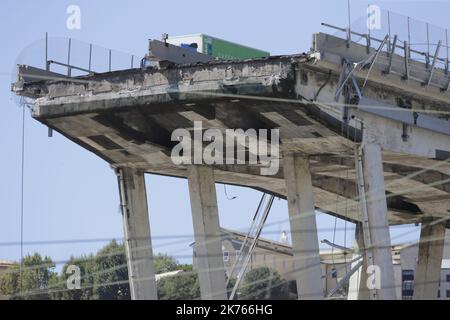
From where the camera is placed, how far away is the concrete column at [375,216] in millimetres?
54031

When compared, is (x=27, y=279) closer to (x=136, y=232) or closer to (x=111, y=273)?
(x=111, y=273)

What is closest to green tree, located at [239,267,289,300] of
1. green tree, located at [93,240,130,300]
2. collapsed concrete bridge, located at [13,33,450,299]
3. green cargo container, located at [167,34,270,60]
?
green tree, located at [93,240,130,300]

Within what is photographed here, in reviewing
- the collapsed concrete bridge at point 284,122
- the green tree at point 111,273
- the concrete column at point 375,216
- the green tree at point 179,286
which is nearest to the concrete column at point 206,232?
the collapsed concrete bridge at point 284,122

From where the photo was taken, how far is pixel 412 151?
57375 mm

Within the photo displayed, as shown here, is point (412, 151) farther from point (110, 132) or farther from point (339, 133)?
point (110, 132)

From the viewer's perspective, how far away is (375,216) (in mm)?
54719

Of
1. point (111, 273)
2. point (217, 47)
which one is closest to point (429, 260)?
point (217, 47)

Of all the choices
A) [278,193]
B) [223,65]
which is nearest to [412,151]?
[223,65]

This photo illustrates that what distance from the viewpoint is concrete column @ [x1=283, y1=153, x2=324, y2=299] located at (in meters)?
57.1
